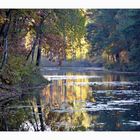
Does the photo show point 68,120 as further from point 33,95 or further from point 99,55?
point 99,55

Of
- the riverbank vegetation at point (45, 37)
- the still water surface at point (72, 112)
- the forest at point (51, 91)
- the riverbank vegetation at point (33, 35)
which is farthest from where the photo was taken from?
the riverbank vegetation at point (45, 37)

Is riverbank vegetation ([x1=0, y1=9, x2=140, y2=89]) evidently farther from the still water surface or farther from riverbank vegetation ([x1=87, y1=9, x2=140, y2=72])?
the still water surface

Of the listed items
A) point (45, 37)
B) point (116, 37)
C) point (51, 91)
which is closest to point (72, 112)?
point (51, 91)

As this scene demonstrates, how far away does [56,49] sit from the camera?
2366 cm

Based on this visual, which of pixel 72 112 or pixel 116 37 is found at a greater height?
pixel 116 37

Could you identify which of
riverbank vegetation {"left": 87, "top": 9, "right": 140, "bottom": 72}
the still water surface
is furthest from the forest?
riverbank vegetation {"left": 87, "top": 9, "right": 140, "bottom": 72}

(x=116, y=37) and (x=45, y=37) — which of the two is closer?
(x=45, y=37)

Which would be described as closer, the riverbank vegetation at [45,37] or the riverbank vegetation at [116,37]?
the riverbank vegetation at [45,37]

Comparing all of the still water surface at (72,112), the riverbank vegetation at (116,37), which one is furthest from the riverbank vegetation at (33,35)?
the riverbank vegetation at (116,37)

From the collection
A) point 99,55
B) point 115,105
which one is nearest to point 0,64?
point 115,105

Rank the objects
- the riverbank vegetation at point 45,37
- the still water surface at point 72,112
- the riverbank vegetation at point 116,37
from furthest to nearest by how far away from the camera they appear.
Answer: the riverbank vegetation at point 116,37 → the riverbank vegetation at point 45,37 → the still water surface at point 72,112

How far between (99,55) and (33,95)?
29008 mm

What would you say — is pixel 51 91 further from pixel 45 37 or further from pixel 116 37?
pixel 116 37

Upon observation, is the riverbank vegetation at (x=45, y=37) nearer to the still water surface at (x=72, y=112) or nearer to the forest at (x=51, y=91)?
the forest at (x=51, y=91)
